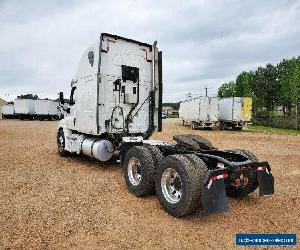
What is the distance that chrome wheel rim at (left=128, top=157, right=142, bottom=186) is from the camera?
291 inches

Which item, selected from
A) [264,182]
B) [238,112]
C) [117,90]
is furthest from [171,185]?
[238,112]

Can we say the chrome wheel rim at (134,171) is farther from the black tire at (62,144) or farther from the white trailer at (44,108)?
the white trailer at (44,108)

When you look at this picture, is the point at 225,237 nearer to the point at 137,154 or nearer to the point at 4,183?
the point at 137,154

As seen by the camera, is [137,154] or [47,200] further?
[137,154]

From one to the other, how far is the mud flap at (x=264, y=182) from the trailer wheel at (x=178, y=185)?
138 centimetres

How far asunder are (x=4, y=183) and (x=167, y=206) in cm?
476

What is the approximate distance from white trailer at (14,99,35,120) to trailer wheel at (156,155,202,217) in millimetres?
50560

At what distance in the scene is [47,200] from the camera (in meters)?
6.66

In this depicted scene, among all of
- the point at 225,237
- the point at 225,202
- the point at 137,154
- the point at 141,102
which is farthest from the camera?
the point at 141,102

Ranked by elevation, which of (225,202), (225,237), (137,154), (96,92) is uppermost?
(96,92)

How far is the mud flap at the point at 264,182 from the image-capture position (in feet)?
19.6

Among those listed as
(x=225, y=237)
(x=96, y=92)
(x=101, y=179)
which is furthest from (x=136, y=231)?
(x=96, y=92)

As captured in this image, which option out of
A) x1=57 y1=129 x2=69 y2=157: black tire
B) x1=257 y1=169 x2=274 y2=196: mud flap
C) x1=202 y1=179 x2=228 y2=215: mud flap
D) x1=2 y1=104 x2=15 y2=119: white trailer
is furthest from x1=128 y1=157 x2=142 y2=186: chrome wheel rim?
x1=2 y1=104 x2=15 y2=119: white trailer

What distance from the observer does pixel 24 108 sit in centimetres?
5281
